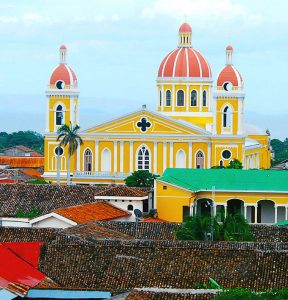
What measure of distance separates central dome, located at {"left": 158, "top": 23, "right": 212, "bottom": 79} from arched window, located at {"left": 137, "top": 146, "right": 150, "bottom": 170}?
5.17 metres

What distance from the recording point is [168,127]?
85625 mm

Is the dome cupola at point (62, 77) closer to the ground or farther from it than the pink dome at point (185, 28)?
closer to the ground

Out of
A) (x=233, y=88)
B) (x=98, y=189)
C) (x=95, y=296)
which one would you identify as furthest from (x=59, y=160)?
(x=95, y=296)

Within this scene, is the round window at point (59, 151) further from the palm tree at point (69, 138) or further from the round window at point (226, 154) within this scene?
the round window at point (226, 154)

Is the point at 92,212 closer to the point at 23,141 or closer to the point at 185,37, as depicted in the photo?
the point at 185,37

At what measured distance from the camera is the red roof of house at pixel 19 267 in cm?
3572

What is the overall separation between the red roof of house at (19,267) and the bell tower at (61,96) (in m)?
46.6

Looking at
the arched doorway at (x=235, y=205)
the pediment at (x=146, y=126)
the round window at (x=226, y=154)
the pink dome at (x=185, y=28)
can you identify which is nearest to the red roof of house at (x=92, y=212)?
the arched doorway at (x=235, y=205)

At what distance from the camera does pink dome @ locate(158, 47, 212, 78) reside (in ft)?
292

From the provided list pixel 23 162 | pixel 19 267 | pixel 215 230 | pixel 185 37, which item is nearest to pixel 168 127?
pixel 185 37

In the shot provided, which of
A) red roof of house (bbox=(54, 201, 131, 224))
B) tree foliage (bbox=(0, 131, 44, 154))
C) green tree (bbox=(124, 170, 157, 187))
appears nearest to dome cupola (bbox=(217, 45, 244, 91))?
green tree (bbox=(124, 170, 157, 187))

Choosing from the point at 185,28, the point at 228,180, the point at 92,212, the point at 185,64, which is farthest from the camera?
the point at 185,28

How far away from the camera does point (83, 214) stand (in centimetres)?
5625

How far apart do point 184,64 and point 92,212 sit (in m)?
32.1
